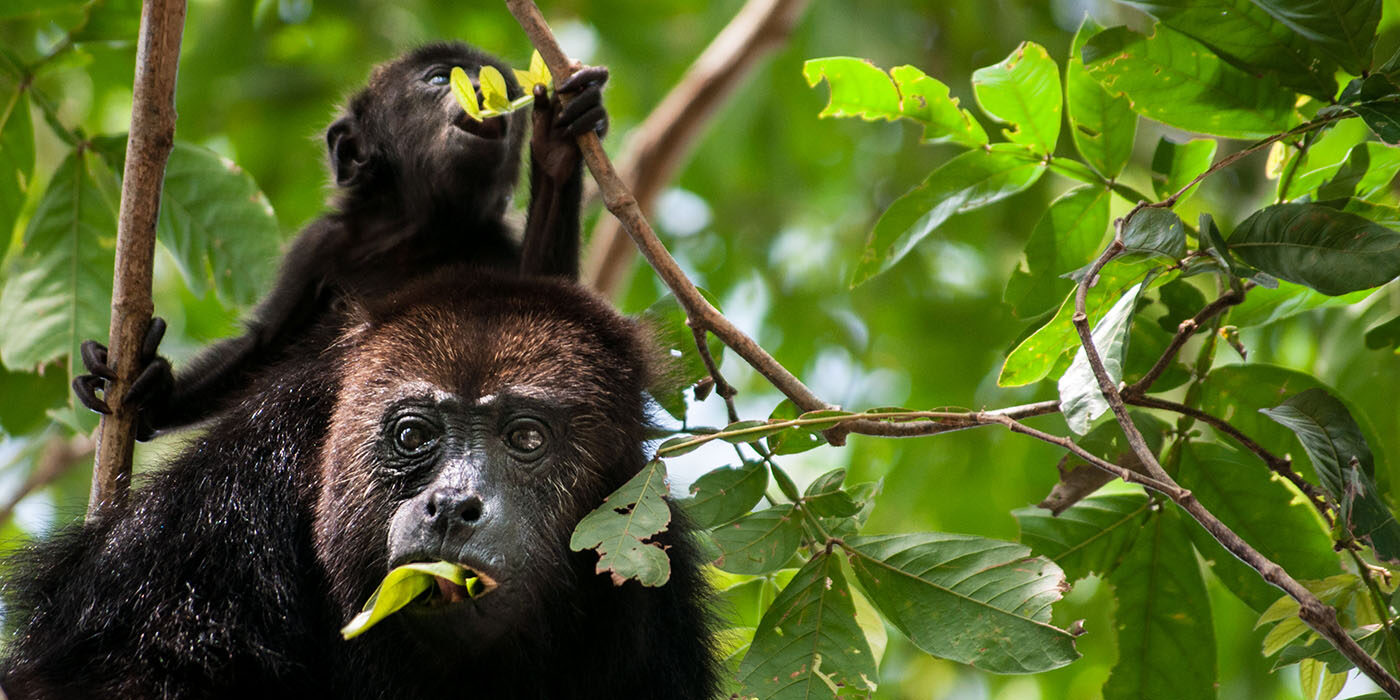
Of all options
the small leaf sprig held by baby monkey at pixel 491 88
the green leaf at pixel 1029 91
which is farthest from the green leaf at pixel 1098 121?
the small leaf sprig held by baby monkey at pixel 491 88

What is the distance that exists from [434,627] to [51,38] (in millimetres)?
3464

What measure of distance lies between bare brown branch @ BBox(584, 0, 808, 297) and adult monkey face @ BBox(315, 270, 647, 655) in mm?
3050

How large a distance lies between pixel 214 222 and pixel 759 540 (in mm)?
2388

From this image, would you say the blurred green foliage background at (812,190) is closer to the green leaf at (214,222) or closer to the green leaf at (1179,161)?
the green leaf at (214,222)

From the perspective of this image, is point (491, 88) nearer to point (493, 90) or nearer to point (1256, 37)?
point (493, 90)

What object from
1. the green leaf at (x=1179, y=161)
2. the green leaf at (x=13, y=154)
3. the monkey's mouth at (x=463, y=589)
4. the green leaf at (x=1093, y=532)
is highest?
the green leaf at (x=13, y=154)

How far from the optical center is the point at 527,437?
2.81 metres

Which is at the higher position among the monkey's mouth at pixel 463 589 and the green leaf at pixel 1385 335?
the monkey's mouth at pixel 463 589

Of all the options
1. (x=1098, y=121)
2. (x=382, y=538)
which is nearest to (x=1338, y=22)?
(x=1098, y=121)

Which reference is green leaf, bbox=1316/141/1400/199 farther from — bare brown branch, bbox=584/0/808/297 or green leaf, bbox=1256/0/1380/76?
bare brown branch, bbox=584/0/808/297

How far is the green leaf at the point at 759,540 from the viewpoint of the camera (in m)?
2.49

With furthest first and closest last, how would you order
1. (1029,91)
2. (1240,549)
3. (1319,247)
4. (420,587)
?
(1029,91)
(420,587)
(1319,247)
(1240,549)

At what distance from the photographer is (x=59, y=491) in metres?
7.28

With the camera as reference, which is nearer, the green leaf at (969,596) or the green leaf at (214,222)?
the green leaf at (969,596)
